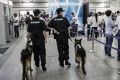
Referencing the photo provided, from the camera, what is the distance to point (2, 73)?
24.0ft

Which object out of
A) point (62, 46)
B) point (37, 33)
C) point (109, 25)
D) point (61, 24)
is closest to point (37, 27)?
point (37, 33)

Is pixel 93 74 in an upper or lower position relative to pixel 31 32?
lower

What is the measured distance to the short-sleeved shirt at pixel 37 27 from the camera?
6.90m

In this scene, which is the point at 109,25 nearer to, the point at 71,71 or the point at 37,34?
the point at 71,71

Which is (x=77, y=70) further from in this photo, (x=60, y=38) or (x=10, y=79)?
(x=10, y=79)

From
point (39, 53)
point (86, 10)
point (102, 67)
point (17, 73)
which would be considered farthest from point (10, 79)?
point (86, 10)

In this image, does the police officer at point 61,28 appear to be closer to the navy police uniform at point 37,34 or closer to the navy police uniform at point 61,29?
the navy police uniform at point 61,29

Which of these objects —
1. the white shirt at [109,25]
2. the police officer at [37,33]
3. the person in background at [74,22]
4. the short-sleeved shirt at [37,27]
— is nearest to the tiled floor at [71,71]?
the police officer at [37,33]

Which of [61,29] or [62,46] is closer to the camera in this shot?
[61,29]

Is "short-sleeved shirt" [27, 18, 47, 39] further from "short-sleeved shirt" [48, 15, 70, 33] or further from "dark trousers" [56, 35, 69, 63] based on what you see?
"dark trousers" [56, 35, 69, 63]

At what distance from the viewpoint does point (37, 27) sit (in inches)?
272

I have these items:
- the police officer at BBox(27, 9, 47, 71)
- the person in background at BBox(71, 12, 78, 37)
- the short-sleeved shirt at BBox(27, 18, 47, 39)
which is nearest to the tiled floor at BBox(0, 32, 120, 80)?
the police officer at BBox(27, 9, 47, 71)

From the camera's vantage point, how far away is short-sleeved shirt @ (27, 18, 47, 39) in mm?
6898

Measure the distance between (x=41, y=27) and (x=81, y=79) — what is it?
1.86m
